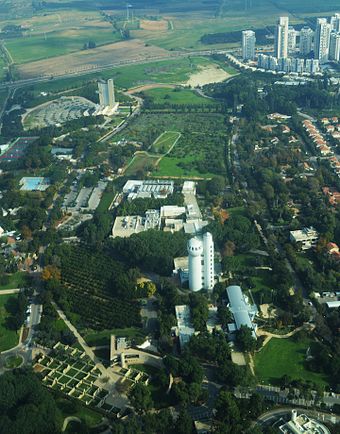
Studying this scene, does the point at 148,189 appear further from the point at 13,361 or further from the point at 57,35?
the point at 57,35

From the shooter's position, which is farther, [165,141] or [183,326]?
[165,141]

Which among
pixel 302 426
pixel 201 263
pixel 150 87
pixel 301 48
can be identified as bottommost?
pixel 302 426

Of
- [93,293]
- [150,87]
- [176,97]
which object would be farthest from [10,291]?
[150,87]

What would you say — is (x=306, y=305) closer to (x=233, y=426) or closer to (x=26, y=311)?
(x=233, y=426)

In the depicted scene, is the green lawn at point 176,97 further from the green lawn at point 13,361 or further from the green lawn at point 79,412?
the green lawn at point 79,412

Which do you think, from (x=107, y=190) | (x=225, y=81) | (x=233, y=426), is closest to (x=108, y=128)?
(x=107, y=190)

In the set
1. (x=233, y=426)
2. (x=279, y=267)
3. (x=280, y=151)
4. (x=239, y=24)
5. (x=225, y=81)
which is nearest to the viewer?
(x=233, y=426)
